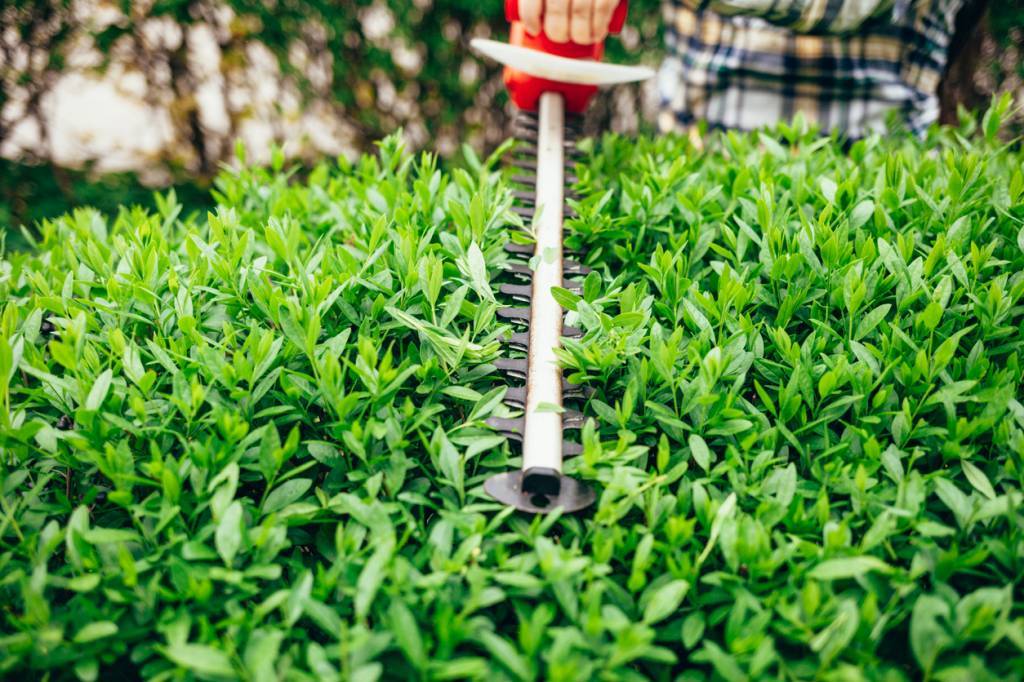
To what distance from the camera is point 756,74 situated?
9.27ft

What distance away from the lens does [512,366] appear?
4.85 ft

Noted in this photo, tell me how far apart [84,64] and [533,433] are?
16.3 ft

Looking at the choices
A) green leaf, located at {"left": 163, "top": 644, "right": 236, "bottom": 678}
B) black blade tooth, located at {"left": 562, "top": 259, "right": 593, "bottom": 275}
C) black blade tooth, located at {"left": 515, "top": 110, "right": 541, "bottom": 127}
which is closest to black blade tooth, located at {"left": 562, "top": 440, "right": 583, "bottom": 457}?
black blade tooth, located at {"left": 562, "top": 259, "right": 593, "bottom": 275}

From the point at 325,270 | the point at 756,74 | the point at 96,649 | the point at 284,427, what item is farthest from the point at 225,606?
the point at 756,74

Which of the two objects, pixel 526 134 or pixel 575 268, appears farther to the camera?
pixel 526 134

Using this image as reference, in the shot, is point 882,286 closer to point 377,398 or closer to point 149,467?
point 377,398

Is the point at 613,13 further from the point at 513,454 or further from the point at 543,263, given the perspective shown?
the point at 513,454

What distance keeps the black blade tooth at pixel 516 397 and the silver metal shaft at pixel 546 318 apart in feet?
0.10

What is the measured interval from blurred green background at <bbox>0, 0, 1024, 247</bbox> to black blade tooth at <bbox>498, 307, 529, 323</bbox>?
3.39 m

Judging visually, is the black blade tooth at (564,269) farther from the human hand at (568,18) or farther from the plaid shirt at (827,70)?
the plaid shirt at (827,70)

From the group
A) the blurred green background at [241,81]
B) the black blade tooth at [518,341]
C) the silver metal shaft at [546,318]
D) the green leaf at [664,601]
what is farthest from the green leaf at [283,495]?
the blurred green background at [241,81]

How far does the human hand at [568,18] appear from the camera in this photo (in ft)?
6.68

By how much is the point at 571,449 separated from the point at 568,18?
1317 mm

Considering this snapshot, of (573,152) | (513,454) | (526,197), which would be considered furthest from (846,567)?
(573,152)
